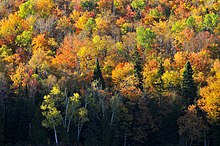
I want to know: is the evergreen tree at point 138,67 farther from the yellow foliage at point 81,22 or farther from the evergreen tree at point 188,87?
the yellow foliage at point 81,22

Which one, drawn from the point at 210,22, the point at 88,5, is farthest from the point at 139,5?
the point at 210,22

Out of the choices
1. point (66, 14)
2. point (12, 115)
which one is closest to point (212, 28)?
point (66, 14)

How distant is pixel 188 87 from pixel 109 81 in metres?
14.0

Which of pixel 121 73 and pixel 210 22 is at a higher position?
pixel 210 22

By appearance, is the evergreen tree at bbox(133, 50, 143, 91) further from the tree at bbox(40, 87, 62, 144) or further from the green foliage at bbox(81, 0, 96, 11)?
the green foliage at bbox(81, 0, 96, 11)

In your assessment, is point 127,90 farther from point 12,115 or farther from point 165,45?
point 165,45

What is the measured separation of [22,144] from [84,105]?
9.99m

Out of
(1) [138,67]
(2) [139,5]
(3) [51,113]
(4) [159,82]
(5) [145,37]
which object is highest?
(2) [139,5]

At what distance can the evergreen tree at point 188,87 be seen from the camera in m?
60.9

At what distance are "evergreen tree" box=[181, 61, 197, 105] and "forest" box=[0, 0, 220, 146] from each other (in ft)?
0.47

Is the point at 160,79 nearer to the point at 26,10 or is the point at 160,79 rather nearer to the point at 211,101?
the point at 211,101

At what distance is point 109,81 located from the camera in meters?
69.3

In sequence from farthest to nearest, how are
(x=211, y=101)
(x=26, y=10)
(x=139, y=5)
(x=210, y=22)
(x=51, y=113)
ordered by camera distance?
(x=139, y=5) < (x=26, y=10) < (x=210, y=22) < (x=211, y=101) < (x=51, y=113)

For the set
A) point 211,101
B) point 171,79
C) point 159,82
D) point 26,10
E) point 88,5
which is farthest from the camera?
point 88,5
